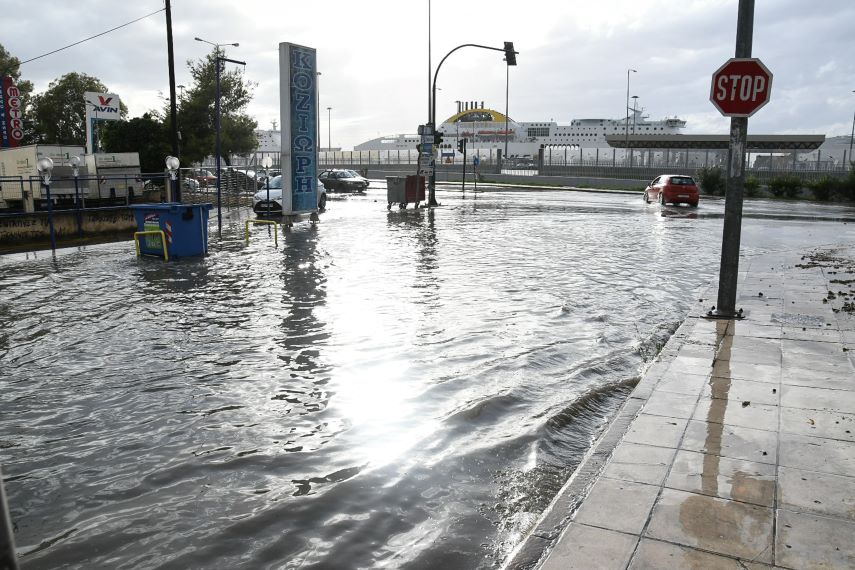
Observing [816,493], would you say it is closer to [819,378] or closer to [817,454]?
[817,454]

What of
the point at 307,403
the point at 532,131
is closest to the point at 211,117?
the point at 307,403

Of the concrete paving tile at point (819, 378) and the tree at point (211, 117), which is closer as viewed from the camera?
the concrete paving tile at point (819, 378)

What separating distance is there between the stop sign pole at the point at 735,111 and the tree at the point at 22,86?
6329cm

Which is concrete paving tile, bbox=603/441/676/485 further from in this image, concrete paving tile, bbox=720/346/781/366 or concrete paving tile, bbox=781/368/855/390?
concrete paving tile, bbox=720/346/781/366

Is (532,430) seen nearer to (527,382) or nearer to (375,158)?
(527,382)

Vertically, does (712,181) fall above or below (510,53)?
below

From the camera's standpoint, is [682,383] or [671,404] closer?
[671,404]

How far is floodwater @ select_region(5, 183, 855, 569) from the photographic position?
12.2 ft

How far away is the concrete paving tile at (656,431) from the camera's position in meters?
4.65

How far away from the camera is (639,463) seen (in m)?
4.29

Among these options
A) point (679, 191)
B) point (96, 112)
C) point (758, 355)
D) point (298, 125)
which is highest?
point (96, 112)

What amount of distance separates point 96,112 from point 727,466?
3762 centimetres

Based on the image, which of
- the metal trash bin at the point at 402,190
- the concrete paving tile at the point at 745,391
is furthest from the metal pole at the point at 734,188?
the metal trash bin at the point at 402,190

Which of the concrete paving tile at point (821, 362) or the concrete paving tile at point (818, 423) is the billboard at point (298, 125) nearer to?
the concrete paving tile at point (821, 362)
